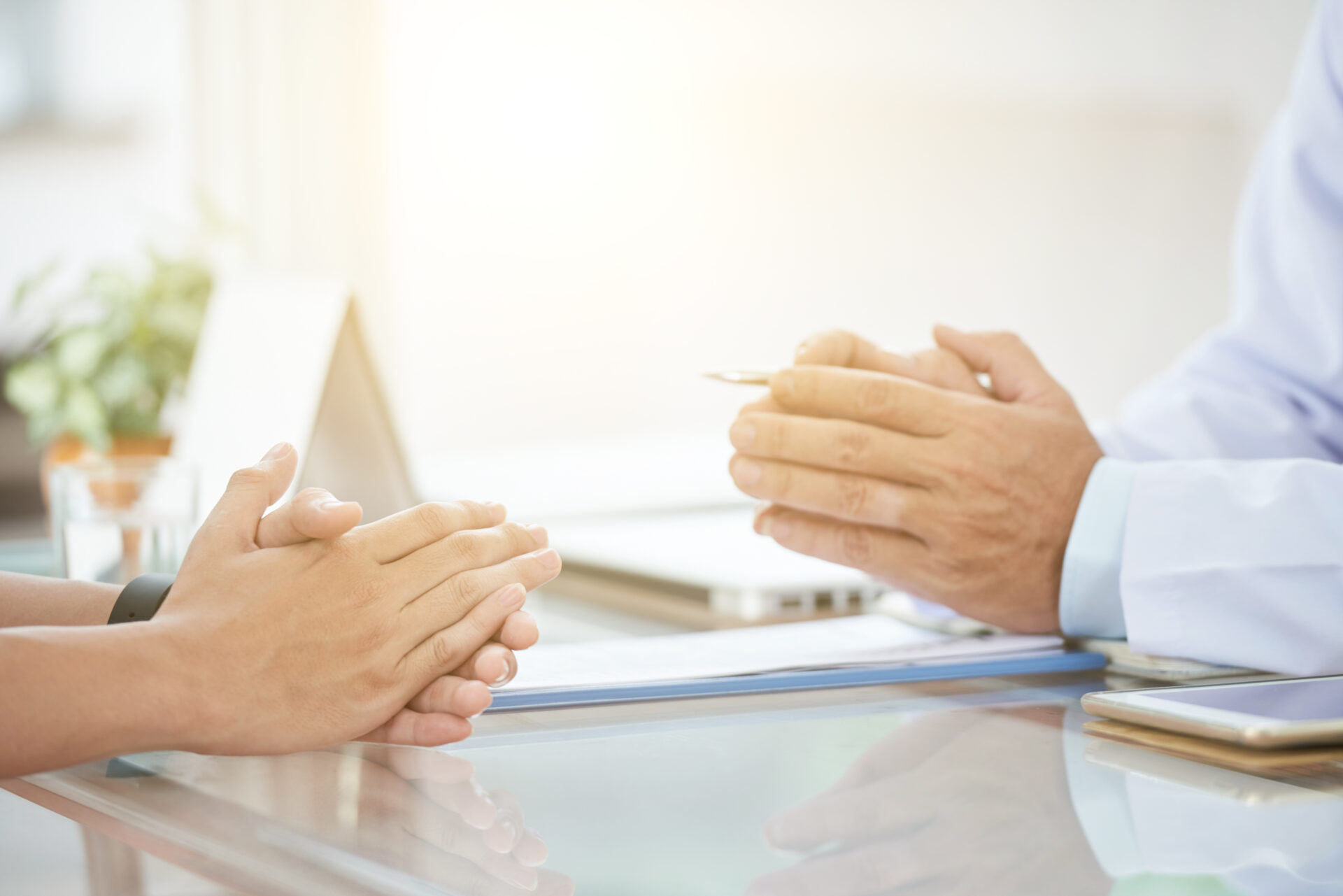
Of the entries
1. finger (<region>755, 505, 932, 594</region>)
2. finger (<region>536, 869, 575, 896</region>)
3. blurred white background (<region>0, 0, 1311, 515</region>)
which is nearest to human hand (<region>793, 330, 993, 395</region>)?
finger (<region>755, 505, 932, 594</region>)

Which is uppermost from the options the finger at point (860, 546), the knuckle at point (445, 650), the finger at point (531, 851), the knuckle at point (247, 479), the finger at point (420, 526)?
the knuckle at point (247, 479)

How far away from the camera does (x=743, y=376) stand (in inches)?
29.6

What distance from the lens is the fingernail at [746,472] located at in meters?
0.78

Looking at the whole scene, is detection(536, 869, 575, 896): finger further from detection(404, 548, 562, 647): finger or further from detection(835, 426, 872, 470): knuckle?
detection(835, 426, 872, 470): knuckle

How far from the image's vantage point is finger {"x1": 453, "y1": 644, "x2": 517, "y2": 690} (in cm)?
56

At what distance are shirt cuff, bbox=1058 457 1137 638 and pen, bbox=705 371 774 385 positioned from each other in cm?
23

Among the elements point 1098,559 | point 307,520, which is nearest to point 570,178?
point 1098,559

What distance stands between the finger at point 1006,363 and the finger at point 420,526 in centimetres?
40

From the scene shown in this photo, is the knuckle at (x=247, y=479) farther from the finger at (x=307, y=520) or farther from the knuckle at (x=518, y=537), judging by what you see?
the knuckle at (x=518, y=537)

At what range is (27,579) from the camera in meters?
0.60

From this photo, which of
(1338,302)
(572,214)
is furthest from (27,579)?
(572,214)

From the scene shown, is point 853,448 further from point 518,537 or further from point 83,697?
point 83,697

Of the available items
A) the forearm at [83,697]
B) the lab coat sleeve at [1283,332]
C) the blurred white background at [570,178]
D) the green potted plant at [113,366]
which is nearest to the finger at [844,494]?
the lab coat sleeve at [1283,332]

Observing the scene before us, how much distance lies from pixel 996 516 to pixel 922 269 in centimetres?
173
